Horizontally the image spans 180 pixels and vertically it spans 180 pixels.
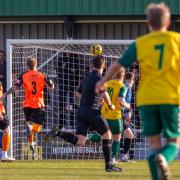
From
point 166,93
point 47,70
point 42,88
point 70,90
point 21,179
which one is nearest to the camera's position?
point 166,93

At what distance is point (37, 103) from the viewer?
A: 18.2 m

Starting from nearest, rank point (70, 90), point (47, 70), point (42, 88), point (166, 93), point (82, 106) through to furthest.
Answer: point (166, 93) → point (82, 106) → point (42, 88) → point (70, 90) → point (47, 70)

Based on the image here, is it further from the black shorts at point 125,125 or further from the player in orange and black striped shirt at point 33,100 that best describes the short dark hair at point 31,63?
the black shorts at point 125,125

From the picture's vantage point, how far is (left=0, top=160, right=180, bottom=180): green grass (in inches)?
523

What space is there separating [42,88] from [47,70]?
266cm

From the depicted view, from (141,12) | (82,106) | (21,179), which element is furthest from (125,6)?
(21,179)

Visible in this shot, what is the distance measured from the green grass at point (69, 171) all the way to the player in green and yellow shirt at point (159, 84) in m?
3.76

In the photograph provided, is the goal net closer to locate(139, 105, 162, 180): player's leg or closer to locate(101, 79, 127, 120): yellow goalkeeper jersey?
locate(101, 79, 127, 120): yellow goalkeeper jersey

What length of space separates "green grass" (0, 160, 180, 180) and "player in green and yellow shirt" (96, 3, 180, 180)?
148 inches

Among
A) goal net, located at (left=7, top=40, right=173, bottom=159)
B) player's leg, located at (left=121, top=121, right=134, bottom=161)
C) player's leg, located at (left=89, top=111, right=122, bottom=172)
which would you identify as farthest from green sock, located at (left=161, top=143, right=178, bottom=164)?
goal net, located at (left=7, top=40, right=173, bottom=159)

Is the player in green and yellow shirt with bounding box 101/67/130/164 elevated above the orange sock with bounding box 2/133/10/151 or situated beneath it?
elevated above

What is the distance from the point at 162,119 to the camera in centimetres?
931

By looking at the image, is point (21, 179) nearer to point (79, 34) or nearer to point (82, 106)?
point (82, 106)

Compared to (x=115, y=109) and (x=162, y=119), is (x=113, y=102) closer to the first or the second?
(x=115, y=109)
